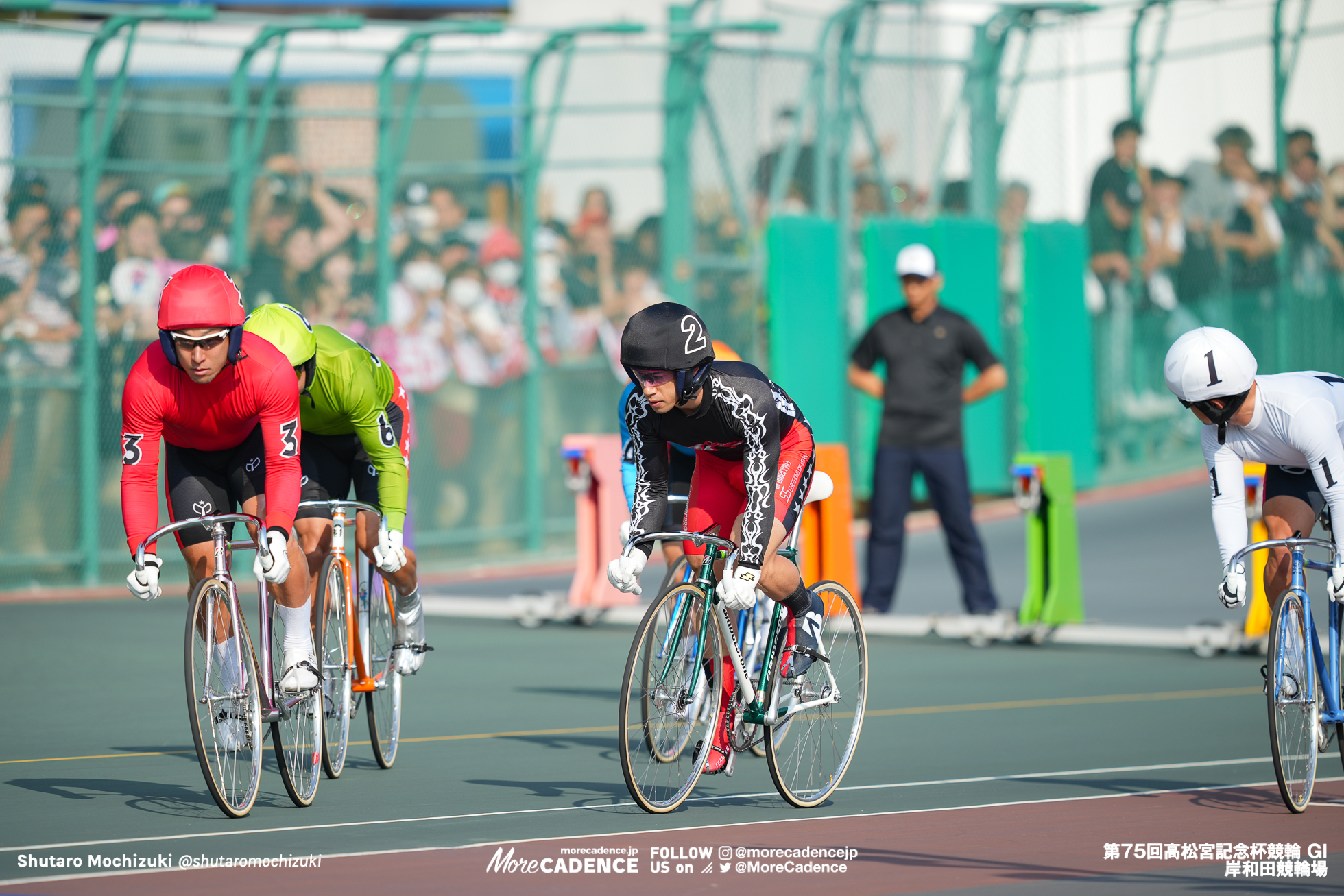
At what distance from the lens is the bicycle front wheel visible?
6.97m

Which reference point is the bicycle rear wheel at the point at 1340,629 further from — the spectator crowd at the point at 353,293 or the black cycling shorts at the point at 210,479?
the spectator crowd at the point at 353,293

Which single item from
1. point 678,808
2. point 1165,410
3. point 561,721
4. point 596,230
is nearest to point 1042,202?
point 1165,410

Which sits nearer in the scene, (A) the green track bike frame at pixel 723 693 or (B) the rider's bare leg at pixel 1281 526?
(A) the green track bike frame at pixel 723 693

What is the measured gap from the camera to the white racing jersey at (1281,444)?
7180mm

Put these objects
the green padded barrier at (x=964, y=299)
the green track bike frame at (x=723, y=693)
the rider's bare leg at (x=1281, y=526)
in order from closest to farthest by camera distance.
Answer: the green track bike frame at (x=723, y=693) < the rider's bare leg at (x=1281, y=526) < the green padded barrier at (x=964, y=299)

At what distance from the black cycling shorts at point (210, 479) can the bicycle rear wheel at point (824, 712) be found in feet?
6.98

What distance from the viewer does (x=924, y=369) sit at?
1297 centimetres

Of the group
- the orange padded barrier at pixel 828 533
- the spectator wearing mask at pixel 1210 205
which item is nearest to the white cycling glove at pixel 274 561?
the orange padded barrier at pixel 828 533

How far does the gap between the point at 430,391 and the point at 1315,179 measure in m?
8.78

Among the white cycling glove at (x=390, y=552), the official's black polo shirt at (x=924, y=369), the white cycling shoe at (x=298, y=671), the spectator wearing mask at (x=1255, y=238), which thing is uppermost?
the spectator wearing mask at (x=1255, y=238)

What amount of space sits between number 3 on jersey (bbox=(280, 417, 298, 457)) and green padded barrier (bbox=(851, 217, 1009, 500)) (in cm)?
1159

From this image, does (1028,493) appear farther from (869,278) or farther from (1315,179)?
(1315,179)

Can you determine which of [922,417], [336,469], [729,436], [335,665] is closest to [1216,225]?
[922,417]

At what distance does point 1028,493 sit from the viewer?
40.5ft
